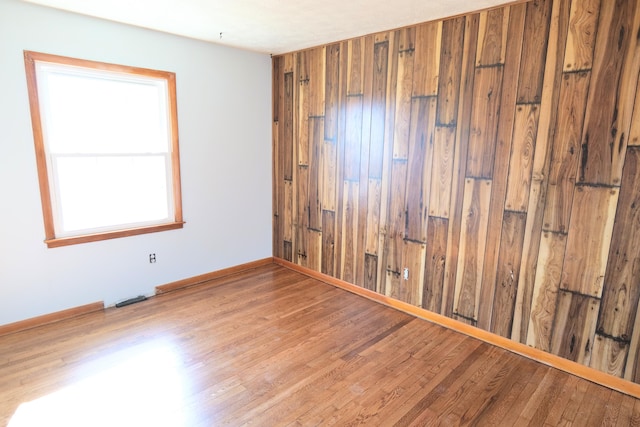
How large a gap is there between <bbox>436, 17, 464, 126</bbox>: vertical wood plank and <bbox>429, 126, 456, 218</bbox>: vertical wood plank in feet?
0.32

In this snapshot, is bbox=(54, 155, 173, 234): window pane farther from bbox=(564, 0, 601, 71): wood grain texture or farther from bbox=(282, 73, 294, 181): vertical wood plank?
bbox=(564, 0, 601, 71): wood grain texture

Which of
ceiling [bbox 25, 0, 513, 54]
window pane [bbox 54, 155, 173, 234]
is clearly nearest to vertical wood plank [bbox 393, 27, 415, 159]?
ceiling [bbox 25, 0, 513, 54]

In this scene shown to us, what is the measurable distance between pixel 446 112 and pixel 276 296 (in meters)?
2.33

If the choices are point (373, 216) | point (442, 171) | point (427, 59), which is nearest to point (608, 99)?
point (442, 171)

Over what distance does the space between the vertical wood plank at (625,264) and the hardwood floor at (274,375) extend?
451 mm

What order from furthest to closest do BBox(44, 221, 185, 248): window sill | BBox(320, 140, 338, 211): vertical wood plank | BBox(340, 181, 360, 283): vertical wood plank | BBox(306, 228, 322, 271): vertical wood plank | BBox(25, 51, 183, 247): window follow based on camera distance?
BBox(306, 228, 322, 271): vertical wood plank < BBox(320, 140, 338, 211): vertical wood plank < BBox(340, 181, 360, 283): vertical wood plank < BBox(44, 221, 185, 248): window sill < BBox(25, 51, 183, 247): window

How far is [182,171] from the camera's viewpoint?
3.70 m

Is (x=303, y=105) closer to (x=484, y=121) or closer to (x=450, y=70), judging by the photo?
(x=450, y=70)

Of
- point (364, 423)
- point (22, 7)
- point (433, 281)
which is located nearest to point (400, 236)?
point (433, 281)

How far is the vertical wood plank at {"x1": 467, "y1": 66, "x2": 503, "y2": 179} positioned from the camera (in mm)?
2656

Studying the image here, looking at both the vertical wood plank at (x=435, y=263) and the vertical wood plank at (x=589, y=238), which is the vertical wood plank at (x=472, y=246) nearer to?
the vertical wood plank at (x=435, y=263)

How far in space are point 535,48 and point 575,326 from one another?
74.8 inches

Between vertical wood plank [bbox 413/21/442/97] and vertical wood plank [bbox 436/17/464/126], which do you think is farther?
vertical wood plank [bbox 413/21/442/97]

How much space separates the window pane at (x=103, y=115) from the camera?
9.66ft
